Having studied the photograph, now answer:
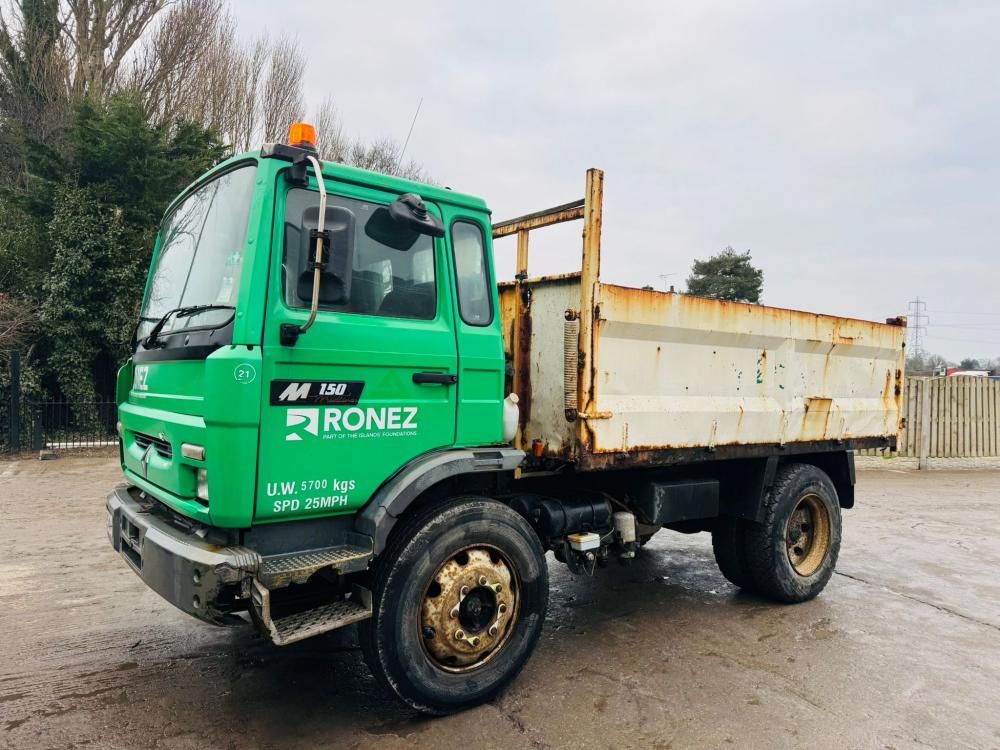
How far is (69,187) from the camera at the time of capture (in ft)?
44.5

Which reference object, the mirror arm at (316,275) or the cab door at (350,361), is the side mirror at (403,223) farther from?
the mirror arm at (316,275)

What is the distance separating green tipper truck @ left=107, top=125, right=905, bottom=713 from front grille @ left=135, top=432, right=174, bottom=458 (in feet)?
0.07

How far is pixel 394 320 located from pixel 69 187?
13.6m

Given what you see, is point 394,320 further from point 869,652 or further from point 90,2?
point 90,2

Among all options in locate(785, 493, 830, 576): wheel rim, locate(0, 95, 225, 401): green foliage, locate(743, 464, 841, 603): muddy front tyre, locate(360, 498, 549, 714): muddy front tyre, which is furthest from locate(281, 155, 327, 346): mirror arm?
locate(0, 95, 225, 401): green foliage


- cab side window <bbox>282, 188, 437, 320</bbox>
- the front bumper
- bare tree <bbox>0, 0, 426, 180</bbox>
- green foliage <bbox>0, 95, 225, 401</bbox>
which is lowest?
the front bumper

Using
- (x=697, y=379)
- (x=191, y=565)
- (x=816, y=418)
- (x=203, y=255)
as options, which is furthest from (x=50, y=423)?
(x=816, y=418)

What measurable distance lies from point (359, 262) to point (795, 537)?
13.4 ft

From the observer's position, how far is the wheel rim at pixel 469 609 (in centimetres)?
327

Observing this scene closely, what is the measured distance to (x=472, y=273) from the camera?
357 cm

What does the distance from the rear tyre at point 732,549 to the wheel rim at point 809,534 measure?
1.29ft

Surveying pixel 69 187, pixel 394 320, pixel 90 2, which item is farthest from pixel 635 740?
pixel 90 2

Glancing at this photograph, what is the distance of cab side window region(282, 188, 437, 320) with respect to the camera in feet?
9.32

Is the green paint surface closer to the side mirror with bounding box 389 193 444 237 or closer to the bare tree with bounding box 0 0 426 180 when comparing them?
the side mirror with bounding box 389 193 444 237
